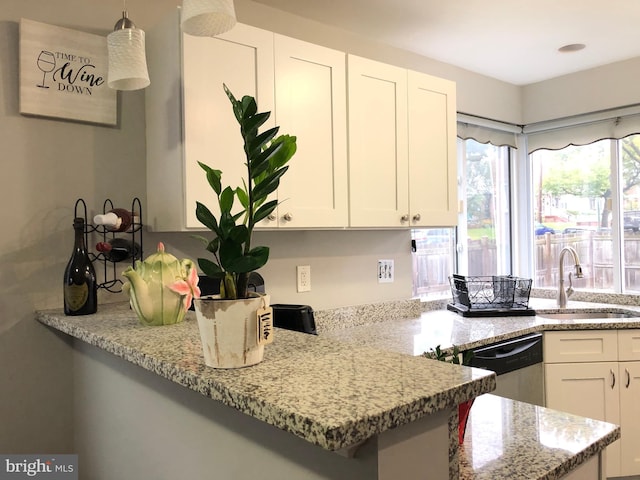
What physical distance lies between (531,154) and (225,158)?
8.99 feet

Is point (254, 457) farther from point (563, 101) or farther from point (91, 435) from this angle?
point (563, 101)

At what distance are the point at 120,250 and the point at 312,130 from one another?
886 mm

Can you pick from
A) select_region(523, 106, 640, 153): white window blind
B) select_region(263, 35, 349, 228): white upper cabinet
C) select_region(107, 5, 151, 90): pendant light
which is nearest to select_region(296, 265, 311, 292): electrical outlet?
select_region(263, 35, 349, 228): white upper cabinet

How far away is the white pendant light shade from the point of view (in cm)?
129

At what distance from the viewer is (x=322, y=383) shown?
83 cm

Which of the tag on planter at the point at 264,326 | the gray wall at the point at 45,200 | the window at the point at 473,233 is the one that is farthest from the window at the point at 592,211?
the tag on planter at the point at 264,326

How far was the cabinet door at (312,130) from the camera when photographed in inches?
79.1

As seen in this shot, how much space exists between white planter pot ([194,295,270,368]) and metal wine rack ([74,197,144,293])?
1.08m

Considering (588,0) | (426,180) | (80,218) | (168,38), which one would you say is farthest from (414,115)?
(80,218)

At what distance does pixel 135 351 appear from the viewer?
1103 mm

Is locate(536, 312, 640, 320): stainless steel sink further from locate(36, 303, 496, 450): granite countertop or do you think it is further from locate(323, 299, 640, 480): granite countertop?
locate(36, 303, 496, 450): granite countertop

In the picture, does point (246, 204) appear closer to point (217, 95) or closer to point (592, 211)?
point (217, 95)

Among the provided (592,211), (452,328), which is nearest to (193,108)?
(452,328)

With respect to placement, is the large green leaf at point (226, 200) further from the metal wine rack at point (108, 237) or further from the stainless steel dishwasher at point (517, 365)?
the stainless steel dishwasher at point (517, 365)
